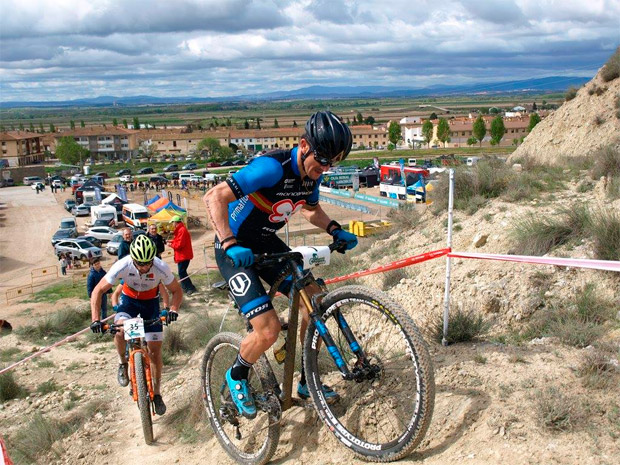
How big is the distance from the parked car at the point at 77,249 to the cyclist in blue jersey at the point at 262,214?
27.6 metres

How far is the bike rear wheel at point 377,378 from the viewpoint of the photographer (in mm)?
3508

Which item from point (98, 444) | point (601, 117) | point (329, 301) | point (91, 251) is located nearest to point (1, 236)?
point (91, 251)

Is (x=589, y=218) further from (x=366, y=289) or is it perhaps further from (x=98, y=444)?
(x=98, y=444)

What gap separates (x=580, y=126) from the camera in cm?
2350

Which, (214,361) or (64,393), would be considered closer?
(214,361)

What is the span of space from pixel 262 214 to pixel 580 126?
22427 millimetres

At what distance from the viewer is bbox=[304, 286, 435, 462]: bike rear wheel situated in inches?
138

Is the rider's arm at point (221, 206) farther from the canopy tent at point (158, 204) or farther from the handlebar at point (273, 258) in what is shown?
the canopy tent at point (158, 204)

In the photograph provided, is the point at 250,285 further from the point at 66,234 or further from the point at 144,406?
the point at 66,234

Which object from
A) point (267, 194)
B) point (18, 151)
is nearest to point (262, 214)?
point (267, 194)

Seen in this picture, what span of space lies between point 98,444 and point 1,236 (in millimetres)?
40986

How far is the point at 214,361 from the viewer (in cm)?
511

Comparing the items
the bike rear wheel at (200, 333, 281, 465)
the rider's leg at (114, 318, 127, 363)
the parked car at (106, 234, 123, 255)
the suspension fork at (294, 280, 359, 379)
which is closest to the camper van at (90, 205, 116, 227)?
the parked car at (106, 234, 123, 255)

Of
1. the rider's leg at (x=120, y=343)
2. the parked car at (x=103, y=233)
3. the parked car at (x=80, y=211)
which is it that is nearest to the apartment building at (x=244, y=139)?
the parked car at (x=80, y=211)
